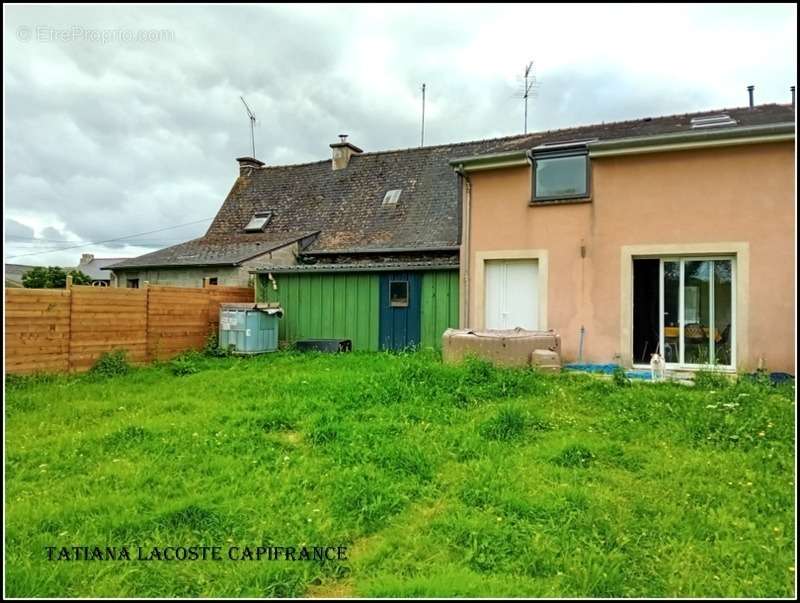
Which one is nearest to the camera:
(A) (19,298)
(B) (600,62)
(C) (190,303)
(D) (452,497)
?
(D) (452,497)

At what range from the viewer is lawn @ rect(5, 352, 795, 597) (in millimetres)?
2781

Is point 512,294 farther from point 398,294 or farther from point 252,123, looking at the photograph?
point 252,123

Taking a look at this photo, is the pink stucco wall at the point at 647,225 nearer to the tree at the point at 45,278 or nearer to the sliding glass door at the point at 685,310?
the sliding glass door at the point at 685,310

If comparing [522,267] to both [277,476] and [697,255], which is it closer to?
[697,255]

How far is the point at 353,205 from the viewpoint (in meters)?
17.0

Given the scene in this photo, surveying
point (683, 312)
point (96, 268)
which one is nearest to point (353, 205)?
point (683, 312)

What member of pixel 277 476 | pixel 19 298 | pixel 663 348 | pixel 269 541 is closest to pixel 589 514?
pixel 269 541

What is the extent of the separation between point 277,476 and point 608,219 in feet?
25.2

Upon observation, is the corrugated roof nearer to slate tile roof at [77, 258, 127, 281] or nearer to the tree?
the tree

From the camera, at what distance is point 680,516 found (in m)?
3.42

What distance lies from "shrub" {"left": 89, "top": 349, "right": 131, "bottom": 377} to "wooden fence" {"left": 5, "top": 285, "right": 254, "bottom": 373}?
0.10m

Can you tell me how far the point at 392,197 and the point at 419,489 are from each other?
13738 millimetres

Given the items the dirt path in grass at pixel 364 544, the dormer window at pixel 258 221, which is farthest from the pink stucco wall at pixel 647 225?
the dormer window at pixel 258 221

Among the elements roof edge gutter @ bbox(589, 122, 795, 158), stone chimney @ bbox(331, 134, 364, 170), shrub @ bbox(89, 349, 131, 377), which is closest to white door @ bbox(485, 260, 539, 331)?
roof edge gutter @ bbox(589, 122, 795, 158)
